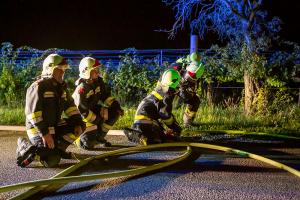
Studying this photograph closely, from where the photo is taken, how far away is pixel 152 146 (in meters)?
6.58

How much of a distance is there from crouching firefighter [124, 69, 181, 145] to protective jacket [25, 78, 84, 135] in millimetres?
1255

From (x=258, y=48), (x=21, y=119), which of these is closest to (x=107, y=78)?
(x=21, y=119)

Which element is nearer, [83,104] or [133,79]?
[83,104]

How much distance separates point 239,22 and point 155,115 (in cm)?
557

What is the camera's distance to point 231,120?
910 cm

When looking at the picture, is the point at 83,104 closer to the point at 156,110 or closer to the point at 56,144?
the point at 56,144

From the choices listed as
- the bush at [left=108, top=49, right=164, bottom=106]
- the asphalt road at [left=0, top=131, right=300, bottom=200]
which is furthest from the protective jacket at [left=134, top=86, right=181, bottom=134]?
the bush at [left=108, top=49, right=164, bottom=106]

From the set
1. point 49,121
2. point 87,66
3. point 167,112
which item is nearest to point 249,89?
point 167,112

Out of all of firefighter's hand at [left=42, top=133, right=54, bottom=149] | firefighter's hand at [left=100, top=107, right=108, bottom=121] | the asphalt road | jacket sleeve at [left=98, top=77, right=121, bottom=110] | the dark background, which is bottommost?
the asphalt road

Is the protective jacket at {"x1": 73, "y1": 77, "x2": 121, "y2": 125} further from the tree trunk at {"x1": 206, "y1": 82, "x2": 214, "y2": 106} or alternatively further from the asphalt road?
the tree trunk at {"x1": 206, "y1": 82, "x2": 214, "y2": 106}

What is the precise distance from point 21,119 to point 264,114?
549 cm

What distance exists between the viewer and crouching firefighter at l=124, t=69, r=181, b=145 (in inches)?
273

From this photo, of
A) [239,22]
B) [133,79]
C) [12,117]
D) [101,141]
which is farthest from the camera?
[133,79]

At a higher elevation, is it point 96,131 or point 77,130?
point 77,130
